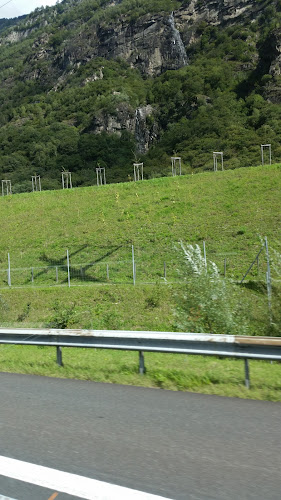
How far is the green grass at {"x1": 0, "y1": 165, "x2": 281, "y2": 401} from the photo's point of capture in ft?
26.7

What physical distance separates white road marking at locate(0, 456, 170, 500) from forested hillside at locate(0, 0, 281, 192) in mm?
63171

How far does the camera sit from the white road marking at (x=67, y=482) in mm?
3463

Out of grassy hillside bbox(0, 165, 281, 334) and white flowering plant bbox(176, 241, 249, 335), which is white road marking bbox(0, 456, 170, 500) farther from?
grassy hillside bbox(0, 165, 281, 334)

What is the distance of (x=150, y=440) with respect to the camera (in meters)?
4.68

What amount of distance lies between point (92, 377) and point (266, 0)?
187951mm

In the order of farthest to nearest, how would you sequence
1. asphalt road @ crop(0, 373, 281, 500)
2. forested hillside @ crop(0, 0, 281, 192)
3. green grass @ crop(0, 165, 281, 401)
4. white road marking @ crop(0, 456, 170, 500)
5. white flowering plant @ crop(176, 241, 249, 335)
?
forested hillside @ crop(0, 0, 281, 192), white flowering plant @ crop(176, 241, 249, 335), green grass @ crop(0, 165, 281, 401), asphalt road @ crop(0, 373, 281, 500), white road marking @ crop(0, 456, 170, 500)

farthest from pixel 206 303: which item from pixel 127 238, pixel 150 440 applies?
pixel 127 238

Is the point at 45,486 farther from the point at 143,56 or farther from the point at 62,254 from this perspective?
the point at 143,56

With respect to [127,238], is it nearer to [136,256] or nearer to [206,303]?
[136,256]

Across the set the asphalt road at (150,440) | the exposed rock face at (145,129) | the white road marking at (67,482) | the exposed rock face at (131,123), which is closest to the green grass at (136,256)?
the asphalt road at (150,440)

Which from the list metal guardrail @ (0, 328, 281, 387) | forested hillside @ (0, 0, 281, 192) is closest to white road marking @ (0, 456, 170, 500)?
metal guardrail @ (0, 328, 281, 387)

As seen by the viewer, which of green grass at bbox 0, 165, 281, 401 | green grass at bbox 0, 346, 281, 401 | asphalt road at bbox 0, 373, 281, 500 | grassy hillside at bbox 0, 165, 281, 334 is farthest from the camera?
grassy hillside at bbox 0, 165, 281, 334

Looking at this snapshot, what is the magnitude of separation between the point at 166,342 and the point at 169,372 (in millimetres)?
441

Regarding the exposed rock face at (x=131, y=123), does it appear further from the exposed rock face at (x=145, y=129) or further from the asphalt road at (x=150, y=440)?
the asphalt road at (x=150, y=440)
